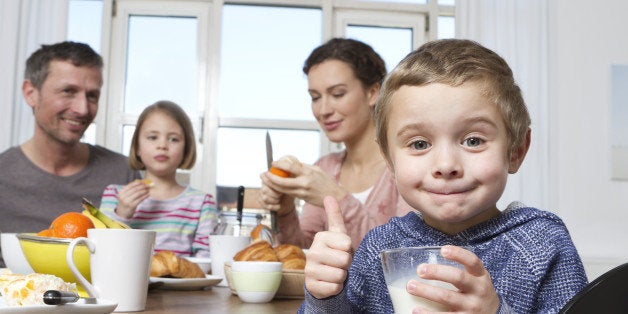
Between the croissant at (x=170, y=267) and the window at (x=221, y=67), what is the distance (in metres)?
3.09

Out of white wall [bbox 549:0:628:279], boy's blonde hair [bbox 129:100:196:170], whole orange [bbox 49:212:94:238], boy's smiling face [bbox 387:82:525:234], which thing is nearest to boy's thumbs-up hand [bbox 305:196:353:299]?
boy's smiling face [bbox 387:82:525:234]

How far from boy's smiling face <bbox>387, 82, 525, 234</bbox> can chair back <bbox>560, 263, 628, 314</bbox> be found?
0.38m

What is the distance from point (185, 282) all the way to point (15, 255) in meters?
0.35

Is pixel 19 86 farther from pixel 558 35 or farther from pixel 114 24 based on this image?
pixel 558 35

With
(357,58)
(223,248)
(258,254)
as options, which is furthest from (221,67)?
(258,254)

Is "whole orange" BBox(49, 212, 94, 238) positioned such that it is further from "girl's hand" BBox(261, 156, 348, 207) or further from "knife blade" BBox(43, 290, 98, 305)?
"girl's hand" BBox(261, 156, 348, 207)

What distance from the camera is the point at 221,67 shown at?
15.2ft

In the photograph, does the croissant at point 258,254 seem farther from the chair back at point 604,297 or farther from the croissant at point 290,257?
the chair back at point 604,297

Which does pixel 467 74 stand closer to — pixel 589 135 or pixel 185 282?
pixel 185 282

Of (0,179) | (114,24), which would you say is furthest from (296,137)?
(0,179)

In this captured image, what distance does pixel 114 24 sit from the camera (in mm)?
4578

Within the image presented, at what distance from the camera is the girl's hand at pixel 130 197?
213 cm

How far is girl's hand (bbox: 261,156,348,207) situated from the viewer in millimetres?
1735

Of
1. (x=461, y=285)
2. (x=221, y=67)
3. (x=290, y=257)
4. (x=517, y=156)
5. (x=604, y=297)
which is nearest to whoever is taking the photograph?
(x=604, y=297)
